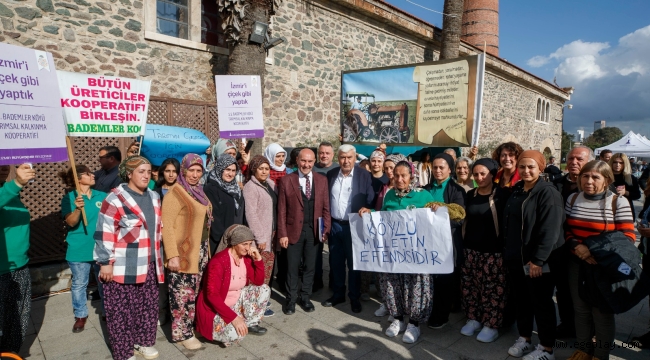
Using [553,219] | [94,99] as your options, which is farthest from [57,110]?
[553,219]

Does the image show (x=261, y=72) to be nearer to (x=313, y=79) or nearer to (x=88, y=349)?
(x=313, y=79)

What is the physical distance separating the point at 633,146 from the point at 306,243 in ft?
59.9

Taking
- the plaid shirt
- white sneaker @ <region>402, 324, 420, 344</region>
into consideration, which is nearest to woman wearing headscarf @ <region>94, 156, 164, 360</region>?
the plaid shirt

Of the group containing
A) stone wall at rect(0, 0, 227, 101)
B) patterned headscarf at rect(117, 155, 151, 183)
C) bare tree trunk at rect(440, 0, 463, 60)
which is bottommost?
patterned headscarf at rect(117, 155, 151, 183)

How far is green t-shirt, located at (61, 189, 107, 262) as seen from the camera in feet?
12.0

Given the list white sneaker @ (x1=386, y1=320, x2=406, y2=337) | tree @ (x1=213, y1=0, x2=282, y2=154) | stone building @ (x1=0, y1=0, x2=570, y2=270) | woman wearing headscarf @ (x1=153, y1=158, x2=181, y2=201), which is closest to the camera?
white sneaker @ (x1=386, y1=320, x2=406, y2=337)

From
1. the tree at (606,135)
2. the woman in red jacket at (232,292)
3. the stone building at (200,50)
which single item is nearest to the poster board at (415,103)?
the stone building at (200,50)

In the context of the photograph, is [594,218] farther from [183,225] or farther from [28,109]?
[28,109]

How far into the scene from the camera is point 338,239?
425 centimetres

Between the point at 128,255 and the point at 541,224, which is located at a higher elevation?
the point at 541,224

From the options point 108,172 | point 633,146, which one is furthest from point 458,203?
point 633,146

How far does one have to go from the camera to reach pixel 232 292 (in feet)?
11.2

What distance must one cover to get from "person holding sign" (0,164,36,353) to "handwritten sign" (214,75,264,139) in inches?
98.2

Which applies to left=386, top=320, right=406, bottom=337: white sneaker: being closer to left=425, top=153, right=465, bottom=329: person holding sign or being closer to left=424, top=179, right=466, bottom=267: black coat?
left=425, top=153, right=465, bottom=329: person holding sign
